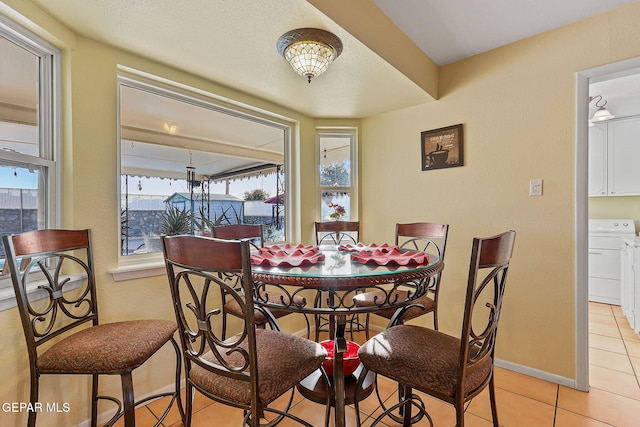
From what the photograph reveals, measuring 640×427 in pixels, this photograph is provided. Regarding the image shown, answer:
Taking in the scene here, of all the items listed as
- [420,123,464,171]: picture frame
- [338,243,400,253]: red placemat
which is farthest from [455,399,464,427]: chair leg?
[420,123,464,171]: picture frame

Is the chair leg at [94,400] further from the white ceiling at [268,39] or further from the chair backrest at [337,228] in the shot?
the chair backrest at [337,228]

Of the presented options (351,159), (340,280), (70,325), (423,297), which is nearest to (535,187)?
(423,297)

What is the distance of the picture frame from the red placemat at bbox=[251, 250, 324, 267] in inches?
59.4

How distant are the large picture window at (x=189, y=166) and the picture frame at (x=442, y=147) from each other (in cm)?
134

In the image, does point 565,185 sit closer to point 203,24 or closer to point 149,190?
point 203,24

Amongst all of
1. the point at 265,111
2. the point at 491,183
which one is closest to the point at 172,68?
the point at 265,111

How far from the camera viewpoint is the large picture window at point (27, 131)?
1.37 m

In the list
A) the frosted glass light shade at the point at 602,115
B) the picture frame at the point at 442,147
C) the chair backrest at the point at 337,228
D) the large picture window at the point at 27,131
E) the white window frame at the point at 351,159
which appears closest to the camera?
the large picture window at the point at 27,131

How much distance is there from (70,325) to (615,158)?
17.5ft

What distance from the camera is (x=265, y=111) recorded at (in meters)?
2.59

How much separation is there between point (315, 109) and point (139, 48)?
1434mm

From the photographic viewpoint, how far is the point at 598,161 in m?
3.71

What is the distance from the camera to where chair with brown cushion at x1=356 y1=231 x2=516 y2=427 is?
40.6 inches

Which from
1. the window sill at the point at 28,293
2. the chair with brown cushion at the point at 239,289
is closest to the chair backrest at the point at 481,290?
the chair with brown cushion at the point at 239,289
